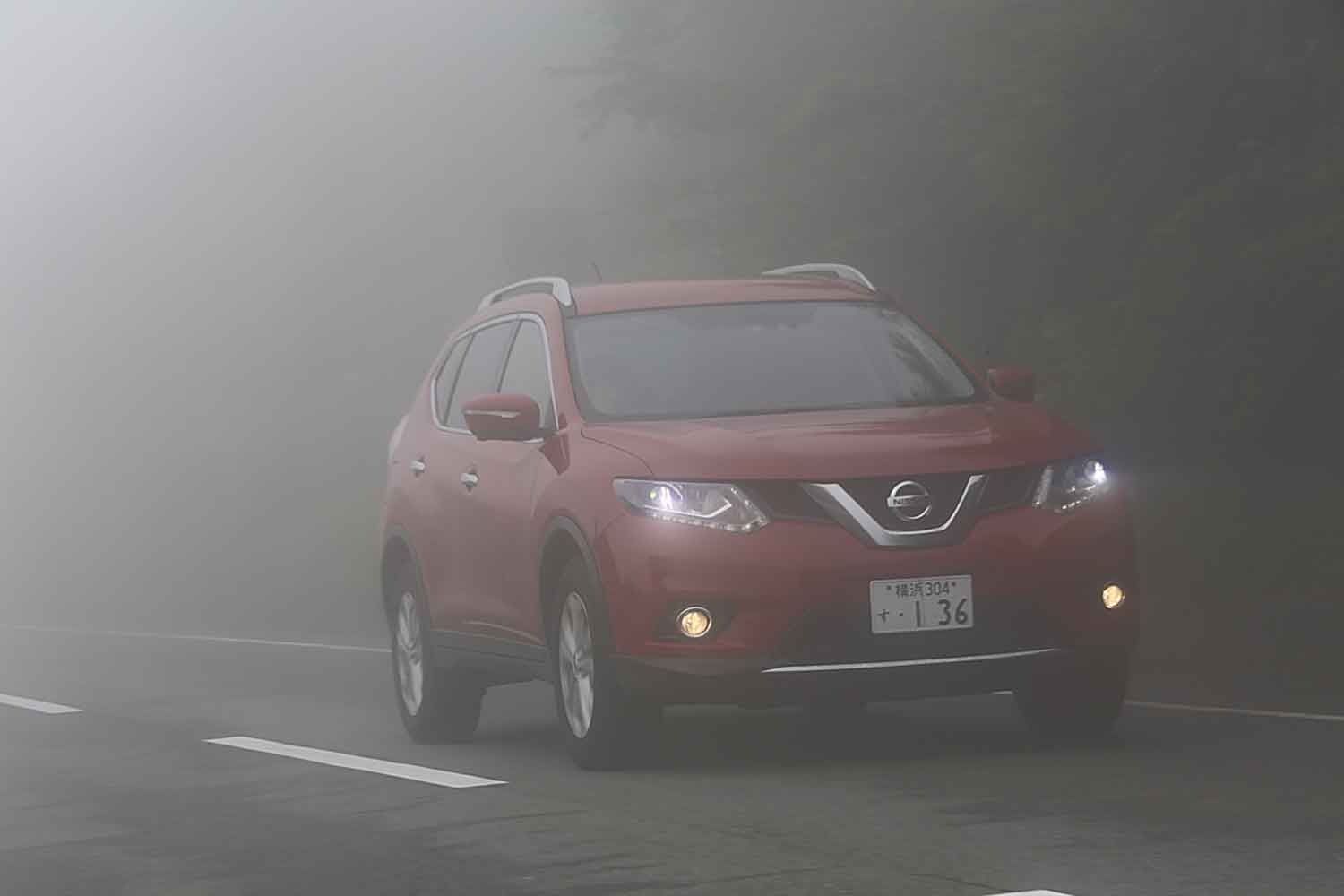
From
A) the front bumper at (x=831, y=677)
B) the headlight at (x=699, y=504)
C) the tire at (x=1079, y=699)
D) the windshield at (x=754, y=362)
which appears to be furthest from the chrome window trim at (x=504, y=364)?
the tire at (x=1079, y=699)

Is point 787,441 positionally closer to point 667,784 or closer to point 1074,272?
point 667,784

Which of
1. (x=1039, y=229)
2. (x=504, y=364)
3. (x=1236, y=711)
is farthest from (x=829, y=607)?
(x=1039, y=229)

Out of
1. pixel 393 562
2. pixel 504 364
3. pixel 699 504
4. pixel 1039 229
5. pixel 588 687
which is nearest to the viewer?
pixel 699 504

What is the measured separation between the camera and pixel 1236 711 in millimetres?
11266

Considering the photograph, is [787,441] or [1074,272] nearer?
[787,441]

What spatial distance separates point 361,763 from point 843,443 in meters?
2.69

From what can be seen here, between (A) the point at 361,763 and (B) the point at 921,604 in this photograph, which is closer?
(B) the point at 921,604

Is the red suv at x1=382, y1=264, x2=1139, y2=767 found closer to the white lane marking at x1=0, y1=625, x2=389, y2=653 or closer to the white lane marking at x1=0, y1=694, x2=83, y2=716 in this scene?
the white lane marking at x1=0, y1=694, x2=83, y2=716

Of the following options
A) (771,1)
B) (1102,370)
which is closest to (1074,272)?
(1102,370)

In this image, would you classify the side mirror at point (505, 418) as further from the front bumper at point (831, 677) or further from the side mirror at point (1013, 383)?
the side mirror at point (1013, 383)

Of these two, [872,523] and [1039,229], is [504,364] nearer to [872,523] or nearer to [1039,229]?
[872,523]

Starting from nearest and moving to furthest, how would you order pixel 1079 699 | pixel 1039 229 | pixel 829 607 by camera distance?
pixel 829 607
pixel 1079 699
pixel 1039 229

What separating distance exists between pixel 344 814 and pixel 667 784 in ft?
3.41

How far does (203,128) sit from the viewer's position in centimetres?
6881
